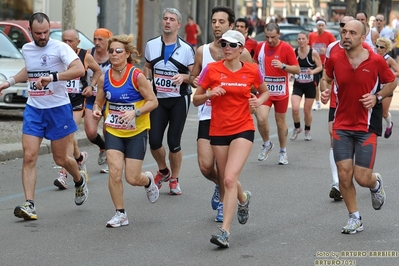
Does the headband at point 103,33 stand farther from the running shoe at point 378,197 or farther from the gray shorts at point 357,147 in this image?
the running shoe at point 378,197

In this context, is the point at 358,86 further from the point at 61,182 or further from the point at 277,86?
the point at 277,86

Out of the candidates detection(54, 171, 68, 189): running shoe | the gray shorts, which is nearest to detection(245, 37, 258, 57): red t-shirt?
detection(54, 171, 68, 189): running shoe

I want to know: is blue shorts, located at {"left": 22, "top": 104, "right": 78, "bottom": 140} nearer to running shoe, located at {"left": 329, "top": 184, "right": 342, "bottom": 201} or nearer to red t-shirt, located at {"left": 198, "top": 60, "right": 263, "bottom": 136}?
red t-shirt, located at {"left": 198, "top": 60, "right": 263, "bottom": 136}

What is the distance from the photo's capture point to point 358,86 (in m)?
8.45

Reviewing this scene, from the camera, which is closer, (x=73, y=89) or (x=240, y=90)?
(x=240, y=90)

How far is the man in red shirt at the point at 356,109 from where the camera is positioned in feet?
27.6

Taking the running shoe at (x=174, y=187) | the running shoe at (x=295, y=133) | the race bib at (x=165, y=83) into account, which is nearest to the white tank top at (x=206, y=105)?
the race bib at (x=165, y=83)

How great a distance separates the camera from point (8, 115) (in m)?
18.4

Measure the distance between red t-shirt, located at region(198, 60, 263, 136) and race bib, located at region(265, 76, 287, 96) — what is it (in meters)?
5.23

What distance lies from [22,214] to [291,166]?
507 cm

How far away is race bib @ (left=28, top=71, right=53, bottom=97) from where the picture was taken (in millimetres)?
9312

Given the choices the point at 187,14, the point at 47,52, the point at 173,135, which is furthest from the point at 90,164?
the point at 187,14

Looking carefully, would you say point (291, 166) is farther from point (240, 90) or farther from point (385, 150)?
point (240, 90)

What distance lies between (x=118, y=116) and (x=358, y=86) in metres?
2.14
